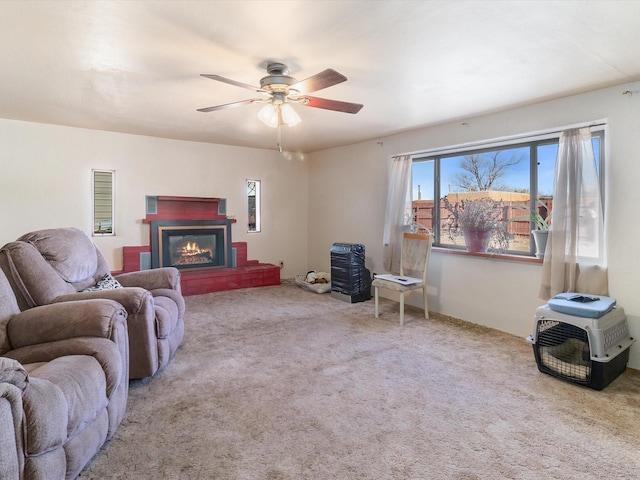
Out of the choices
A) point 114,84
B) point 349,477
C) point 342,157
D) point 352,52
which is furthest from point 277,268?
point 349,477

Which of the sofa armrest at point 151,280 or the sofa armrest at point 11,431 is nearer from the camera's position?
the sofa armrest at point 11,431

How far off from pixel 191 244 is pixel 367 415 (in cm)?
427

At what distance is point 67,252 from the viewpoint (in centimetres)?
263

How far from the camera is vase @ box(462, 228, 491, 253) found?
3975 mm

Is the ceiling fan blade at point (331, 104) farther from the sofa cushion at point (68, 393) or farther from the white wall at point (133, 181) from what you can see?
the white wall at point (133, 181)

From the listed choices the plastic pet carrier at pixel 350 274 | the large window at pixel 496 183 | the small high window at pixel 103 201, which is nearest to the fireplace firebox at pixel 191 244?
the small high window at pixel 103 201

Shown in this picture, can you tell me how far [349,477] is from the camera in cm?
166

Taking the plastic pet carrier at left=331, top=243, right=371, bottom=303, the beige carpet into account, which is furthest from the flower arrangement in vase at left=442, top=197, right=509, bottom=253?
the plastic pet carrier at left=331, top=243, right=371, bottom=303

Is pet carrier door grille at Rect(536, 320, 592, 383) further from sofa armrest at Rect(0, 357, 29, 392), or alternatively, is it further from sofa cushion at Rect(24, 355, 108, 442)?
sofa armrest at Rect(0, 357, 29, 392)

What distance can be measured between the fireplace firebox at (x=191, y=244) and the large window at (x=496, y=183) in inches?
115

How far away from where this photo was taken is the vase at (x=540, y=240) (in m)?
3.45

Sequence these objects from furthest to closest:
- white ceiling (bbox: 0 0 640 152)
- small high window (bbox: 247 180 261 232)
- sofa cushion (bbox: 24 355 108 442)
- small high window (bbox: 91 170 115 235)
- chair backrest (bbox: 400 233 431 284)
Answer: small high window (bbox: 247 180 261 232), small high window (bbox: 91 170 115 235), chair backrest (bbox: 400 233 431 284), white ceiling (bbox: 0 0 640 152), sofa cushion (bbox: 24 355 108 442)

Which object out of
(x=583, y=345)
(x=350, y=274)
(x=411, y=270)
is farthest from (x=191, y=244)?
(x=583, y=345)

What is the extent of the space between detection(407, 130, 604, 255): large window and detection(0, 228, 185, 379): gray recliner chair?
125 inches
